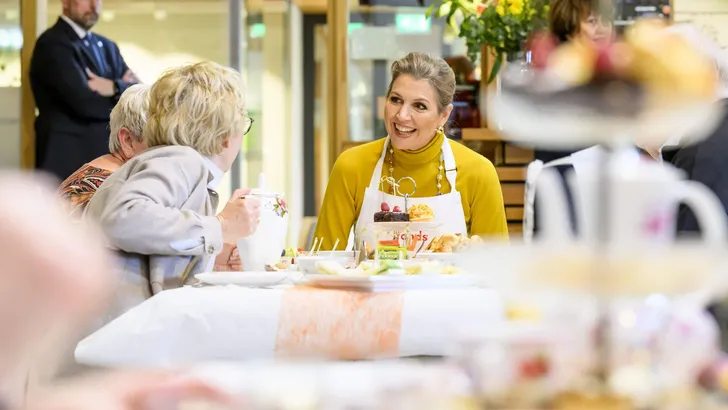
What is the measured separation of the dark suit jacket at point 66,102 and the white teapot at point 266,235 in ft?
12.3

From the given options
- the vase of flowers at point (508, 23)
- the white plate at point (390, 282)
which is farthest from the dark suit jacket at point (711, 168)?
the vase of flowers at point (508, 23)

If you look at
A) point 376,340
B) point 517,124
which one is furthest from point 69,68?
point 517,124

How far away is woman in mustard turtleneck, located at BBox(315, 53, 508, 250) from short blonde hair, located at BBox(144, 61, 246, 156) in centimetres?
83

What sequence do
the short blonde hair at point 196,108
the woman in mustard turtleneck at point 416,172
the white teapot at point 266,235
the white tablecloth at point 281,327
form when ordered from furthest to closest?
the woman in mustard turtleneck at point 416,172
the short blonde hair at point 196,108
the white teapot at point 266,235
the white tablecloth at point 281,327

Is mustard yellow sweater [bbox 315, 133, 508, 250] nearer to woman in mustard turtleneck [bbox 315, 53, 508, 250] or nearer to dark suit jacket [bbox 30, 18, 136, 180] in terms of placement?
woman in mustard turtleneck [bbox 315, 53, 508, 250]

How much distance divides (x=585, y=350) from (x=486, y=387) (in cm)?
8

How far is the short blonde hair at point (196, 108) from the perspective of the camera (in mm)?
2379

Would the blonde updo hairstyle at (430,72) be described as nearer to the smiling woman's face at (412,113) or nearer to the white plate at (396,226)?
the smiling woman's face at (412,113)

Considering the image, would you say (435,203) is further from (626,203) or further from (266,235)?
(626,203)

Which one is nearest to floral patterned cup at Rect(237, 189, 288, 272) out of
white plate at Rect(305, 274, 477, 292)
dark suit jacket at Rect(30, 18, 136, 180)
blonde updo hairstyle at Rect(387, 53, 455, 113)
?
white plate at Rect(305, 274, 477, 292)

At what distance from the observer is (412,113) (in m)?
3.41

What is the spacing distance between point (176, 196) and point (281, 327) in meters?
0.68

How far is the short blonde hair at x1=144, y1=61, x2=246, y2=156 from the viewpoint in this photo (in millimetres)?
2379

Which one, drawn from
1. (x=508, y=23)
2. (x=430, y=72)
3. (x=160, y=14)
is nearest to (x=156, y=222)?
(x=430, y=72)
